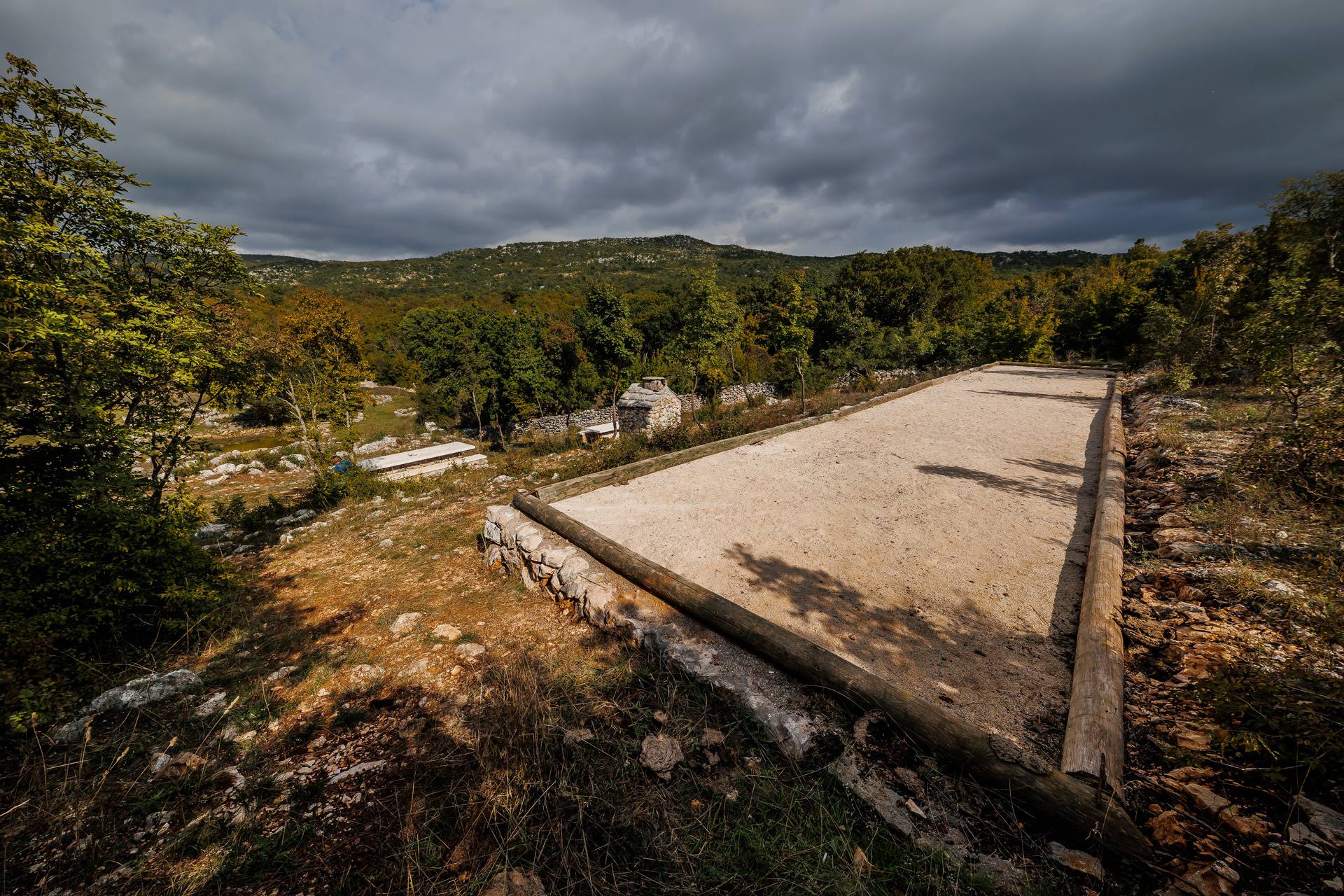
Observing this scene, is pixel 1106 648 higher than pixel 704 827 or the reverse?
higher

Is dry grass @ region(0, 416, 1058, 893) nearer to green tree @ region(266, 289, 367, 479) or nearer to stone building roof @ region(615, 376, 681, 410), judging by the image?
green tree @ region(266, 289, 367, 479)

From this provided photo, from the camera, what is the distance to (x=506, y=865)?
219cm

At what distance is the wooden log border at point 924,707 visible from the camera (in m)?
2.04

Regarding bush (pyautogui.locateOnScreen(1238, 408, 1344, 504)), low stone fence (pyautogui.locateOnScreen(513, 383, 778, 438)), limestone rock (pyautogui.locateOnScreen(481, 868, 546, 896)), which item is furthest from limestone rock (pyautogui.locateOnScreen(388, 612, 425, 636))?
low stone fence (pyautogui.locateOnScreen(513, 383, 778, 438))

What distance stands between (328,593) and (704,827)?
559cm

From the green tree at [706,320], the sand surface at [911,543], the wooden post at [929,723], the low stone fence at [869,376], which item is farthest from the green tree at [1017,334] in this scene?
the wooden post at [929,723]

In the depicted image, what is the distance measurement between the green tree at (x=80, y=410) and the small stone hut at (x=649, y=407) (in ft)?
32.2

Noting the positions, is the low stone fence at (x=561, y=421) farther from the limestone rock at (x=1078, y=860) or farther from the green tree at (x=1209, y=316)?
the limestone rock at (x=1078, y=860)

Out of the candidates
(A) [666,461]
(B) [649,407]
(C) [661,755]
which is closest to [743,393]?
(B) [649,407]

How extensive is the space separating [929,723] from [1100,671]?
4.46ft

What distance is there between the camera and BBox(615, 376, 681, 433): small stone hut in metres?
13.7

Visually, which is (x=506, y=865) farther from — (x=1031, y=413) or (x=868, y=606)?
(x=1031, y=413)

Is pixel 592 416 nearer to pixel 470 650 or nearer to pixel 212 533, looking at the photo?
pixel 212 533

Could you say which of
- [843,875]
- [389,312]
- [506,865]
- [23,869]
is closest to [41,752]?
A: [23,869]
